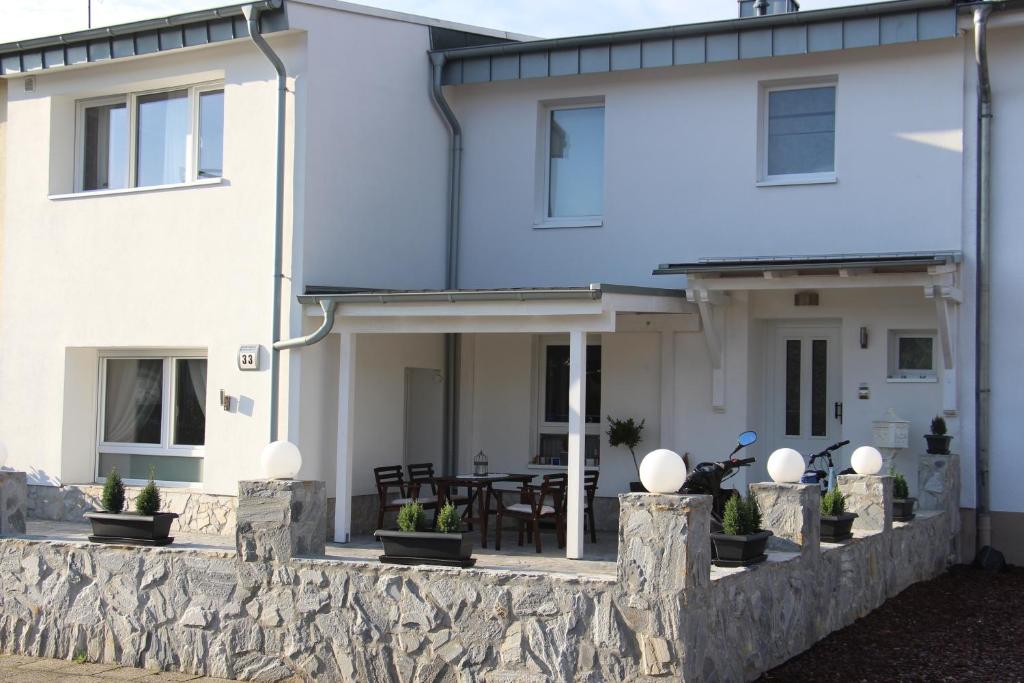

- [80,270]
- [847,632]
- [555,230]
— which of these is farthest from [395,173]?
[847,632]

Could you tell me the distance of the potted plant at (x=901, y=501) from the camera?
10.8m

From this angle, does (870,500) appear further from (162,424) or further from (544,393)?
(162,424)

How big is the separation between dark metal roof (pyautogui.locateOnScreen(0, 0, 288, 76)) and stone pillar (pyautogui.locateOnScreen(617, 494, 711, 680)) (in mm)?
6967

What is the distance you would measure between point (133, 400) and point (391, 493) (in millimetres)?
3163

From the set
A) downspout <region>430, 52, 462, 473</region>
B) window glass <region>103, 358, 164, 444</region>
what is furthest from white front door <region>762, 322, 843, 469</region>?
window glass <region>103, 358, 164, 444</region>

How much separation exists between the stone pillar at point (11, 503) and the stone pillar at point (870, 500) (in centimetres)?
690

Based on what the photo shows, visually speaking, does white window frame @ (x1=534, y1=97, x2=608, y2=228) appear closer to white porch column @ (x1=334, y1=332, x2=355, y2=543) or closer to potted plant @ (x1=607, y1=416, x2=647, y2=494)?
potted plant @ (x1=607, y1=416, x2=647, y2=494)

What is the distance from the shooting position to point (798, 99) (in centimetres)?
1291

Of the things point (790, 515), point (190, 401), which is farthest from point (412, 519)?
point (190, 401)

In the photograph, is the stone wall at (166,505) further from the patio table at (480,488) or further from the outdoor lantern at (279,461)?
the outdoor lantern at (279,461)

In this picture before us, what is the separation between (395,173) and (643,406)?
12.4 ft

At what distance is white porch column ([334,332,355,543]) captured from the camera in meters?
11.7

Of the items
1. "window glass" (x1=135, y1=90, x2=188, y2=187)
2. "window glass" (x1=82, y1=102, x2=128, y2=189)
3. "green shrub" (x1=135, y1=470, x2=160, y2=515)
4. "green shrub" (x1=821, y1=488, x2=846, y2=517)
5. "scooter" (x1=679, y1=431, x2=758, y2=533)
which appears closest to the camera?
"green shrub" (x1=135, y1=470, x2=160, y2=515)

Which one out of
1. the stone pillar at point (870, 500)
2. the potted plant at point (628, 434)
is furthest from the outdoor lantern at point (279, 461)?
the potted plant at point (628, 434)
